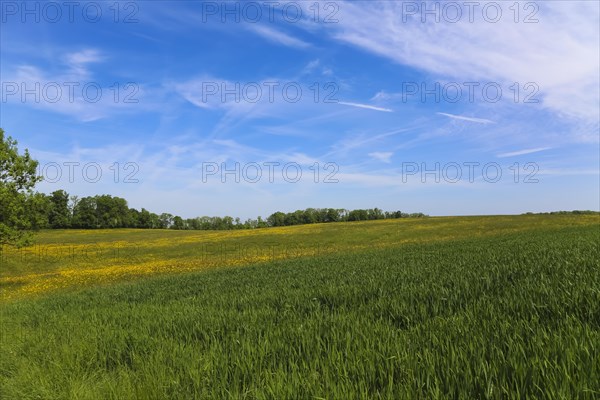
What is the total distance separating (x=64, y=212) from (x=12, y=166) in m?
106

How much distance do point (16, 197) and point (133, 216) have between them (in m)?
113

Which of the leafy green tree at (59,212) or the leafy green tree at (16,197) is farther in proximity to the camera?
the leafy green tree at (59,212)

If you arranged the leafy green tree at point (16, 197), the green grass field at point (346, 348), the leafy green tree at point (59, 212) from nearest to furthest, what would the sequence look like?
the green grass field at point (346, 348) < the leafy green tree at point (16, 197) < the leafy green tree at point (59, 212)

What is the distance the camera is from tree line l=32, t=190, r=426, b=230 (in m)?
110

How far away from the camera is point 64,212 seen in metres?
113

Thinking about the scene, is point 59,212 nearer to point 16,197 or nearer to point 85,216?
point 85,216

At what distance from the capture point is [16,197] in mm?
24484

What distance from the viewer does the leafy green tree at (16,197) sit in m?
23.9

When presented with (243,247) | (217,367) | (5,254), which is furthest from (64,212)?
(217,367)

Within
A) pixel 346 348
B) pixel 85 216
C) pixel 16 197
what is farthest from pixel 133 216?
pixel 346 348

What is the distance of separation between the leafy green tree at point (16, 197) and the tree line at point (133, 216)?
7734 centimetres

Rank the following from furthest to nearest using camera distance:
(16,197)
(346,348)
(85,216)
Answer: (85,216) → (16,197) → (346,348)

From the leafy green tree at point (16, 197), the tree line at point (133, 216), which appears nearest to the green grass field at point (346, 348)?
the leafy green tree at point (16, 197)

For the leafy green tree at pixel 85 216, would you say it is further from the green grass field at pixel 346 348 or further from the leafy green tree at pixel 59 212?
the green grass field at pixel 346 348
